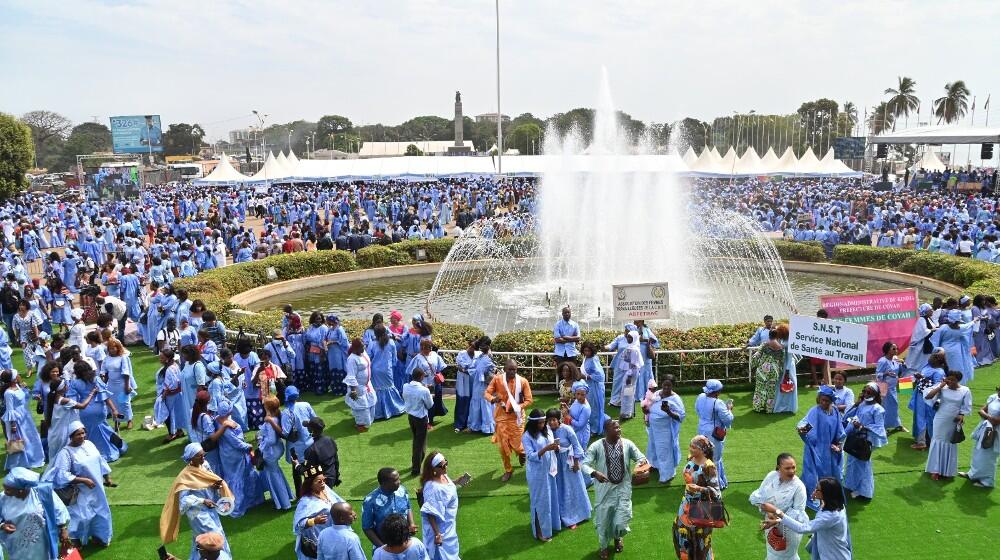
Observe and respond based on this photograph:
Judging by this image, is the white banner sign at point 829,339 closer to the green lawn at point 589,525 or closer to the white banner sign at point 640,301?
the green lawn at point 589,525

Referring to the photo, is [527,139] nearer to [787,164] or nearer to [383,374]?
[787,164]

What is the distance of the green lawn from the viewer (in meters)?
7.45

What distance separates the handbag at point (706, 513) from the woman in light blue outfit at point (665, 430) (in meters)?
2.19

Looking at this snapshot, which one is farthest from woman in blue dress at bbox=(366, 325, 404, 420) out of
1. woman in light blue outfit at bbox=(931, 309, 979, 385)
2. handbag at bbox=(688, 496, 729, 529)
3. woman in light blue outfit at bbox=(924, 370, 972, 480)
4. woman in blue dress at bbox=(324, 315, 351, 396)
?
woman in light blue outfit at bbox=(931, 309, 979, 385)

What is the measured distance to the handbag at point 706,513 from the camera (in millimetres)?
6133

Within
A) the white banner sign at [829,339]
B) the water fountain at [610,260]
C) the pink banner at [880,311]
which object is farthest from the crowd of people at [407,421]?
the water fountain at [610,260]

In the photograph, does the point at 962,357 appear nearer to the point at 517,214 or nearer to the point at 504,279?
the point at 504,279

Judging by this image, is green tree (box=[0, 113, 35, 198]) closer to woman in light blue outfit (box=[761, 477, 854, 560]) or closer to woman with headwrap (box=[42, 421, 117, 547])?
woman with headwrap (box=[42, 421, 117, 547])

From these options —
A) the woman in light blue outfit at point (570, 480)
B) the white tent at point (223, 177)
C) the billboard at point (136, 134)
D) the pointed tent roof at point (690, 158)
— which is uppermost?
the billboard at point (136, 134)

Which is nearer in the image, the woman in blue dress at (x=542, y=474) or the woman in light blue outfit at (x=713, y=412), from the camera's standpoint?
the woman in blue dress at (x=542, y=474)

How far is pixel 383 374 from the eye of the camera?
11.2 m

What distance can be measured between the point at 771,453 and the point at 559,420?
12.1 feet

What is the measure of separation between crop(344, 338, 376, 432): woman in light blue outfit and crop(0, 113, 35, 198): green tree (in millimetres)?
44487

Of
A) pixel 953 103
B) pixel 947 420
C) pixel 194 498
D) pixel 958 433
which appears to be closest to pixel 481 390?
pixel 194 498
